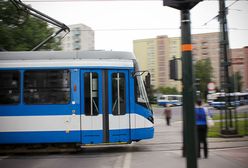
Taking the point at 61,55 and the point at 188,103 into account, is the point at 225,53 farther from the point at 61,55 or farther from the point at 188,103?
the point at 188,103

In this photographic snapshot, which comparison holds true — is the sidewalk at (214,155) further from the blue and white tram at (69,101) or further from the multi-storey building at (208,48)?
the multi-storey building at (208,48)

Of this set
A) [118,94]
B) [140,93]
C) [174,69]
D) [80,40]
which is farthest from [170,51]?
[174,69]

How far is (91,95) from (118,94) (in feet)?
3.07

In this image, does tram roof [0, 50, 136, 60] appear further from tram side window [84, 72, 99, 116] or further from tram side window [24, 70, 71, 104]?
tram side window [84, 72, 99, 116]

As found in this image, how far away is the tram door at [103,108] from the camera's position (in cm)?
1246

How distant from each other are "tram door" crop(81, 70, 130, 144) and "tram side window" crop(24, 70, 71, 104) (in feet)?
2.09

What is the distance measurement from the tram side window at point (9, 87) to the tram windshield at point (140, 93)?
4145 millimetres

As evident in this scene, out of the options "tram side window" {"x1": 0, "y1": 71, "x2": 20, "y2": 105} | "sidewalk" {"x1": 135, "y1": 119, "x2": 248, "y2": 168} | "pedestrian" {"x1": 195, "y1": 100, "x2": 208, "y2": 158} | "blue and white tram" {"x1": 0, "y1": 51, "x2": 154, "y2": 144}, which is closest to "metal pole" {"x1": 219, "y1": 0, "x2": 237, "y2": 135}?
"sidewalk" {"x1": 135, "y1": 119, "x2": 248, "y2": 168}

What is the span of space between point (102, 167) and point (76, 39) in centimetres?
11531

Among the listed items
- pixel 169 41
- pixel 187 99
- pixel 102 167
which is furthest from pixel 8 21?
pixel 169 41

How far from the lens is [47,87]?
496 inches

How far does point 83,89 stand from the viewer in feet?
41.4

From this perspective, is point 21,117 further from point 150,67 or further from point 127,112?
point 150,67

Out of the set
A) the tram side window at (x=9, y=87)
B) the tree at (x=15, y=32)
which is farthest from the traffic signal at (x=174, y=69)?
the tree at (x=15, y=32)
